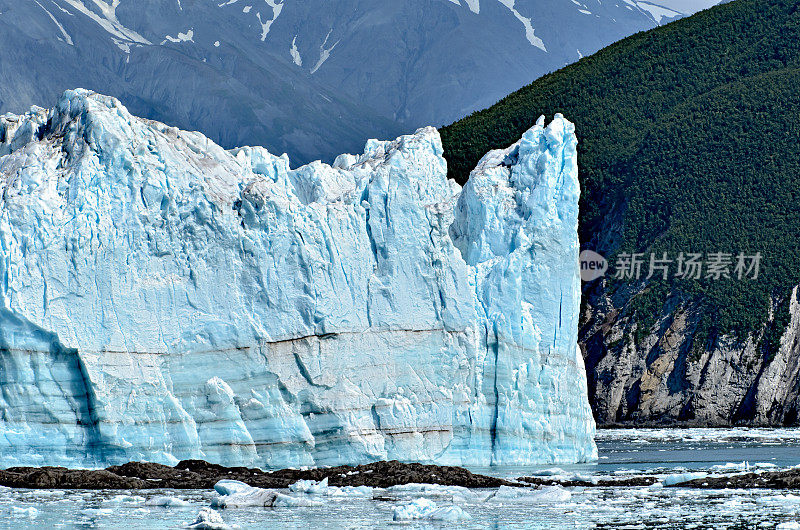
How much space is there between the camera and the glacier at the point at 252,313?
32.2 metres

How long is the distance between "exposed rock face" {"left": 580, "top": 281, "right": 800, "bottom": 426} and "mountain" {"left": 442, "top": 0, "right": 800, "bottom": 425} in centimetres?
9

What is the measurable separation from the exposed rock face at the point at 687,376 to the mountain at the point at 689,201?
9 cm

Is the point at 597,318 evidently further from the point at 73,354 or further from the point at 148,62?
the point at 148,62

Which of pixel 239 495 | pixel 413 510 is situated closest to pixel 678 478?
pixel 413 510

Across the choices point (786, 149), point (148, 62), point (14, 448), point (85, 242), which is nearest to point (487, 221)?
point (85, 242)

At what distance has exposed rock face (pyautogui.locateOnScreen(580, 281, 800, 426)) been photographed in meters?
79.4

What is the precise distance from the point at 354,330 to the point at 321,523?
9.10 metres

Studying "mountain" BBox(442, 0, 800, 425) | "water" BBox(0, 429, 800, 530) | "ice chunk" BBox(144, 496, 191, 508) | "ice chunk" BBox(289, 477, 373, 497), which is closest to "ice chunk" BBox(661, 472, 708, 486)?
"water" BBox(0, 429, 800, 530)

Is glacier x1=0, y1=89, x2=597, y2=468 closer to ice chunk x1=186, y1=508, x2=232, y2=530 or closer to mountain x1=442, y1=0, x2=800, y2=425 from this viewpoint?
ice chunk x1=186, y1=508, x2=232, y2=530

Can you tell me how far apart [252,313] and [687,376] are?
51994mm

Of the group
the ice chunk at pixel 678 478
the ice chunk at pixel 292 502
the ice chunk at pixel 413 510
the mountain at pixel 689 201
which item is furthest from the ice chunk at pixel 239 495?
the mountain at pixel 689 201

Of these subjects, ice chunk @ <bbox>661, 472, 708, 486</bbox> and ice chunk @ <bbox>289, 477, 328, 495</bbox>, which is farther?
ice chunk @ <bbox>661, 472, 708, 486</bbox>

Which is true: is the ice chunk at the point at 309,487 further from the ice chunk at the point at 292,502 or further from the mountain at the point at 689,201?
the mountain at the point at 689,201

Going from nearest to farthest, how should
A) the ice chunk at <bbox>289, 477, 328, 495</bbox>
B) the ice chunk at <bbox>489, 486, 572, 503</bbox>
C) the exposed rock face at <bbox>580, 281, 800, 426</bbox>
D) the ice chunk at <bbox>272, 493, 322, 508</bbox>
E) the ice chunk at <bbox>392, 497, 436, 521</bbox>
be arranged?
the ice chunk at <bbox>392, 497, 436, 521</bbox> < the ice chunk at <bbox>272, 493, 322, 508</bbox> < the ice chunk at <bbox>489, 486, 572, 503</bbox> < the ice chunk at <bbox>289, 477, 328, 495</bbox> < the exposed rock face at <bbox>580, 281, 800, 426</bbox>
